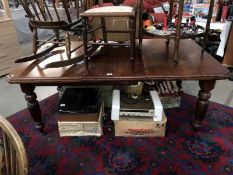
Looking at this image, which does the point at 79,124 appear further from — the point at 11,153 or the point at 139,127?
the point at 11,153

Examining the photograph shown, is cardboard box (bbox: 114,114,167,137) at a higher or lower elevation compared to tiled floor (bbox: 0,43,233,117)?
higher

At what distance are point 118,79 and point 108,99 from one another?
66cm

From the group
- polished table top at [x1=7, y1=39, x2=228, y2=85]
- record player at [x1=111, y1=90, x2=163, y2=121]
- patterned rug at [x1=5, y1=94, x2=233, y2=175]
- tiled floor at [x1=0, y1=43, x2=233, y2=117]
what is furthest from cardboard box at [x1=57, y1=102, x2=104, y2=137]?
tiled floor at [x1=0, y1=43, x2=233, y2=117]

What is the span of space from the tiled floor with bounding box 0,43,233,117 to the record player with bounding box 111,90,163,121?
887 millimetres

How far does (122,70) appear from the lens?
143 centimetres

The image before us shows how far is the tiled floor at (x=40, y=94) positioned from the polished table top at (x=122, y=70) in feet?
2.38

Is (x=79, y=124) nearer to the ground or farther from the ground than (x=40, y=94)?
farther from the ground

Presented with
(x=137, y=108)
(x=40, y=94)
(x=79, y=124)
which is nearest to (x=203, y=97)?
(x=137, y=108)

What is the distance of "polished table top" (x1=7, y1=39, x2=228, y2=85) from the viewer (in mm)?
1346

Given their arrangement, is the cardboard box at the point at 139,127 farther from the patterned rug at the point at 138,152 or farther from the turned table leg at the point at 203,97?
the turned table leg at the point at 203,97

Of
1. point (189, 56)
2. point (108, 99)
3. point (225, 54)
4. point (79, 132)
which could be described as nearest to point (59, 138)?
point (79, 132)

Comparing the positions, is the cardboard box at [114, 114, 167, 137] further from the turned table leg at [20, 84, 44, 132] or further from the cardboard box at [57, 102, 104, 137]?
the turned table leg at [20, 84, 44, 132]

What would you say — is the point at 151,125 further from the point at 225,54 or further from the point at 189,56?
the point at 225,54

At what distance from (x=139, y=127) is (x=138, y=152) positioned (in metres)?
0.19
